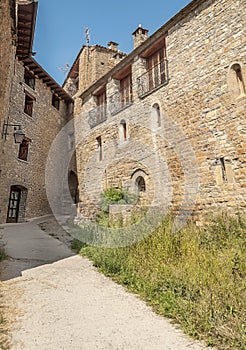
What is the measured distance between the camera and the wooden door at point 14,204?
1089 cm

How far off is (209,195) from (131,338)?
4473 mm

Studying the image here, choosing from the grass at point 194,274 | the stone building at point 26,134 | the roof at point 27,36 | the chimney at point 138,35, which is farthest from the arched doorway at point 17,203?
the chimney at point 138,35

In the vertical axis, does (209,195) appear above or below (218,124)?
below

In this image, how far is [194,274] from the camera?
10.4 feet

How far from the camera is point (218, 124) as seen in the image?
5.94 meters

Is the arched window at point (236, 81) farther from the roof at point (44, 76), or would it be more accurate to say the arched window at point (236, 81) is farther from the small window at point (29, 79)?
the small window at point (29, 79)

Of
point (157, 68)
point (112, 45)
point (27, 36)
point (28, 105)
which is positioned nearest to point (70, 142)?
point (28, 105)

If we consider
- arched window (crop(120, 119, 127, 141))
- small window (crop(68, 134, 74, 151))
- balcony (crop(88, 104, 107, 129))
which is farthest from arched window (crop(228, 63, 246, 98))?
small window (crop(68, 134, 74, 151))

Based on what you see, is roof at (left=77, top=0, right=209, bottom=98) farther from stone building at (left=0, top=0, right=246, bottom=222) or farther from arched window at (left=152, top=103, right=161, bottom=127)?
arched window at (left=152, top=103, right=161, bottom=127)

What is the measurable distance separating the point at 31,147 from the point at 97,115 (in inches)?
154

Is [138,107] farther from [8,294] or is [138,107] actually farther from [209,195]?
[8,294]

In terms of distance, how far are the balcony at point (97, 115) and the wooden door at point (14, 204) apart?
16.1 feet

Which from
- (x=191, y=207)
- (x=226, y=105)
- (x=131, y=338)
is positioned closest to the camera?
(x=131, y=338)

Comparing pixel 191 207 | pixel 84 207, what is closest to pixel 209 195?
pixel 191 207
